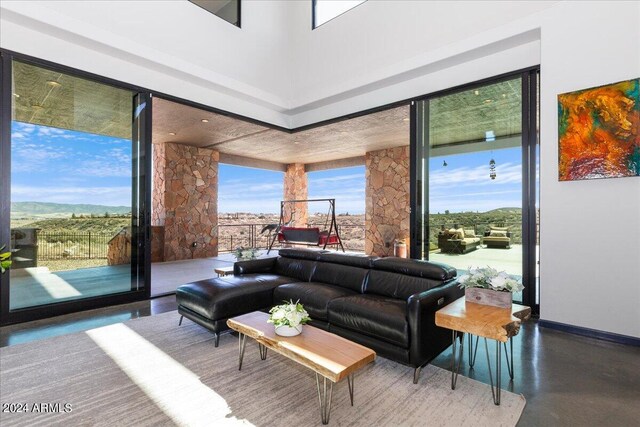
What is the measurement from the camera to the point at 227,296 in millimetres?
3092

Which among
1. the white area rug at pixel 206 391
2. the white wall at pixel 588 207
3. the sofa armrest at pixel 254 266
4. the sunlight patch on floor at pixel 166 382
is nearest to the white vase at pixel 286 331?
the white area rug at pixel 206 391

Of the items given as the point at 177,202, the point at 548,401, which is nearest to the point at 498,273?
the point at 548,401

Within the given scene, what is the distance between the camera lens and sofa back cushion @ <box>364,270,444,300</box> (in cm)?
294

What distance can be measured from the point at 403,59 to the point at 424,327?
3938mm

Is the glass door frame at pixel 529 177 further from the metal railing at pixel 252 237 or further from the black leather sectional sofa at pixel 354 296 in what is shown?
the metal railing at pixel 252 237

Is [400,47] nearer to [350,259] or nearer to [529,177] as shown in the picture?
[529,177]

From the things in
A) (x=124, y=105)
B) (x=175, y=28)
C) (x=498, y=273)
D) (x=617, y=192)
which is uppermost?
(x=175, y=28)

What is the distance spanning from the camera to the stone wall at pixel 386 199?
8.36 m

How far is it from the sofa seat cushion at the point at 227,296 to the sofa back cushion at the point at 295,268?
1.13ft

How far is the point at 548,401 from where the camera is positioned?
81.0 inches

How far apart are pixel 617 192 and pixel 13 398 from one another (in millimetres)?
5138

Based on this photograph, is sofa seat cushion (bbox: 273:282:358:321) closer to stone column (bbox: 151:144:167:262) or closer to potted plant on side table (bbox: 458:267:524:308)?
potted plant on side table (bbox: 458:267:524:308)

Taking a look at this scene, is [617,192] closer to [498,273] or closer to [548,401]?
[498,273]

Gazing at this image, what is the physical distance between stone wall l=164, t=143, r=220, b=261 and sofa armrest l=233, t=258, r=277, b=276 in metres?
4.68
